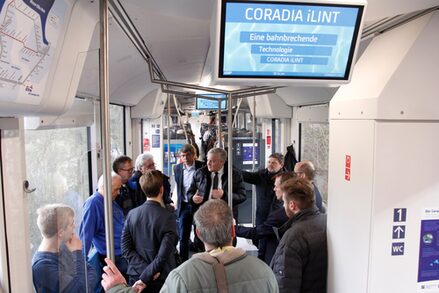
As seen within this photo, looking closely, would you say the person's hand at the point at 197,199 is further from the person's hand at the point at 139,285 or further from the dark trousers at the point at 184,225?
the person's hand at the point at 139,285

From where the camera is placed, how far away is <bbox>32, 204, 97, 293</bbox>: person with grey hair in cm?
195

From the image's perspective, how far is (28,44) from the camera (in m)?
1.28

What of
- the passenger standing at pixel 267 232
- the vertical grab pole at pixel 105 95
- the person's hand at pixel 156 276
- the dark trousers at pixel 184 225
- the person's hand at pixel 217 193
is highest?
the vertical grab pole at pixel 105 95

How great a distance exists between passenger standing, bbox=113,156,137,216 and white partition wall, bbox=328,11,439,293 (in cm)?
240

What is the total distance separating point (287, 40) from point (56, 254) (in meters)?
1.69

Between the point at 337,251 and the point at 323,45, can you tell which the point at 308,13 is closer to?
the point at 323,45

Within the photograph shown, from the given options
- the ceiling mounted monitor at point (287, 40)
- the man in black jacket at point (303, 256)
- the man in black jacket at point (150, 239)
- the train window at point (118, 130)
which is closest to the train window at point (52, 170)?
the man in black jacket at point (150, 239)

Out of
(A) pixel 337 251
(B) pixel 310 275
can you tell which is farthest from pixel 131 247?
(A) pixel 337 251

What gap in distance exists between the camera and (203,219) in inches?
69.9

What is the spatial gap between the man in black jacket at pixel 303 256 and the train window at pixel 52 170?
54.9 inches

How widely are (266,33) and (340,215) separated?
109 centimetres

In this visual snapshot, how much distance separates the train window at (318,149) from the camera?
486 centimetres

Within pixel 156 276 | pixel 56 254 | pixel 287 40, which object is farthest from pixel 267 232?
pixel 287 40

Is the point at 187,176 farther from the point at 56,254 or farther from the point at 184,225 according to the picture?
the point at 56,254
